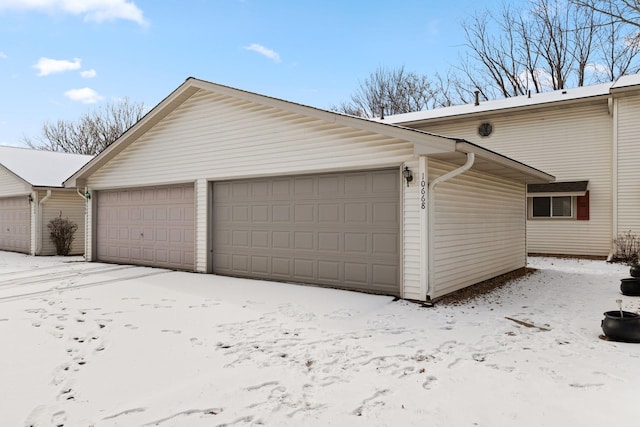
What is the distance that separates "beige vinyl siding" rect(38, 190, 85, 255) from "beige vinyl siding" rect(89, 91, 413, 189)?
4.30 m

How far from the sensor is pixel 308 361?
3.79 m

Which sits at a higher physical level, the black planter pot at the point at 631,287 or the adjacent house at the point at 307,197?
the adjacent house at the point at 307,197

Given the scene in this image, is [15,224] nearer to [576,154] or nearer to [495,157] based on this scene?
[495,157]

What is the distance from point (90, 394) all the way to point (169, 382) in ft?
1.85

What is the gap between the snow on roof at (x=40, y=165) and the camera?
14.2 metres

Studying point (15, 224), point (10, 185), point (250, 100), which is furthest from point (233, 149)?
point (15, 224)

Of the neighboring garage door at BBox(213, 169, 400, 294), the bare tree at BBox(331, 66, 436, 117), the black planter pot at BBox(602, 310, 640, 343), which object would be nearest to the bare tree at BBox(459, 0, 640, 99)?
the bare tree at BBox(331, 66, 436, 117)

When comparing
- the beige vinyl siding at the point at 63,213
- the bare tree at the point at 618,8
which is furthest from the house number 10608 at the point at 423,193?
the beige vinyl siding at the point at 63,213

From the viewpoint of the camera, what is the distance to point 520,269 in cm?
1033

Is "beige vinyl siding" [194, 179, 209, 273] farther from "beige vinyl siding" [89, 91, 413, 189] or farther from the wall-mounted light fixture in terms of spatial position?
the wall-mounted light fixture

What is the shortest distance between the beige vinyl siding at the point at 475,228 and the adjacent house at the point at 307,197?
0.04 meters

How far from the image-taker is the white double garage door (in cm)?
682

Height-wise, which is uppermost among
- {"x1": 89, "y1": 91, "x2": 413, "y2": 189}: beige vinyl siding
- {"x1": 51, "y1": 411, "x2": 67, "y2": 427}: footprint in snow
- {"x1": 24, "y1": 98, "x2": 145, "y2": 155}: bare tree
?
{"x1": 24, "y1": 98, "x2": 145, "y2": 155}: bare tree

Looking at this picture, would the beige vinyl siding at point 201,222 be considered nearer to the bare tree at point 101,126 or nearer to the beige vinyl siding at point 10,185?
the beige vinyl siding at point 10,185
